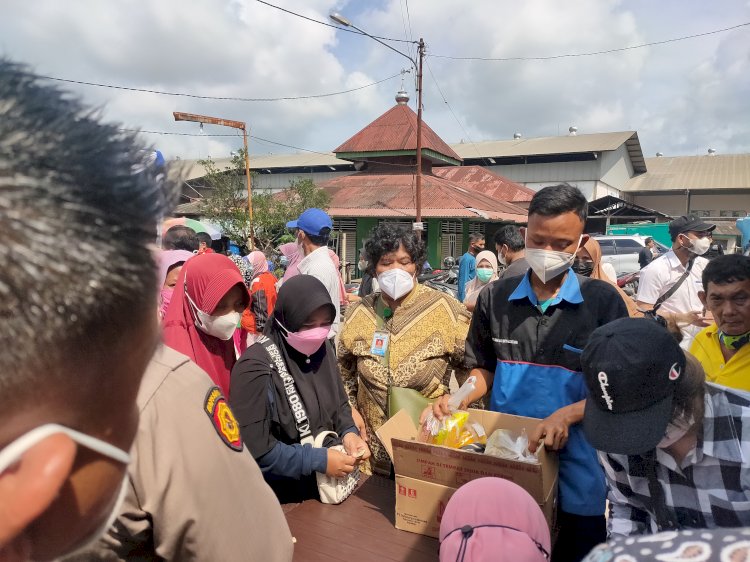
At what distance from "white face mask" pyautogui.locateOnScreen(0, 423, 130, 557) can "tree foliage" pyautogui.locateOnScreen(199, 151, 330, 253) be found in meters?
15.5

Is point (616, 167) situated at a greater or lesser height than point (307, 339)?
greater

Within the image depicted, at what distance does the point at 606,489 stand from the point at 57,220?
6.97ft

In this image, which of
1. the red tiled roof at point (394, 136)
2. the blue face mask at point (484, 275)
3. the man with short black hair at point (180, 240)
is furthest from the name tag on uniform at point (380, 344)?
the red tiled roof at point (394, 136)

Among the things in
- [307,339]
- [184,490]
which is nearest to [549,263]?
[307,339]

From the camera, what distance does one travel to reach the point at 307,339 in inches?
87.2

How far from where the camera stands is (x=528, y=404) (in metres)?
2.10

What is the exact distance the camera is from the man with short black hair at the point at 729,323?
8.07 feet

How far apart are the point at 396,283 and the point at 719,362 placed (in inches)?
68.8

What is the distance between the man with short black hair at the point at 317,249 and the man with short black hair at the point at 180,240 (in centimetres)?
90

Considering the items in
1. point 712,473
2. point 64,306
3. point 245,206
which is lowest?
point 712,473

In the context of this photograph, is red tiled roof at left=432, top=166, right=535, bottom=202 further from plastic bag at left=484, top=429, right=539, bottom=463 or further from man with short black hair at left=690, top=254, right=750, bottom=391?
plastic bag at left=484, top=429, right=539, bottom=463

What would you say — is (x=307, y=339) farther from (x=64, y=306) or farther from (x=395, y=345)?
(x=64, y=306)

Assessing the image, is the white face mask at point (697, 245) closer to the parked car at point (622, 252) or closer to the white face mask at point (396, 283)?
the white face mask at point (396, 283)

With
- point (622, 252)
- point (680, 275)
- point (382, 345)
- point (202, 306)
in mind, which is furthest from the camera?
point (622, 252)
